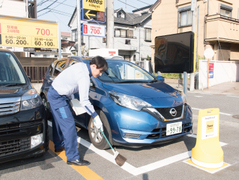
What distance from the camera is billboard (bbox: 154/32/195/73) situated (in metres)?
6.00

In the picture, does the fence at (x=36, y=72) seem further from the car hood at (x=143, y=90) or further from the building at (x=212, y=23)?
the building at (x=212, y=23)

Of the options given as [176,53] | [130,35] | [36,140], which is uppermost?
[130,35]

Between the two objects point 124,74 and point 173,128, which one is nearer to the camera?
point 173,128

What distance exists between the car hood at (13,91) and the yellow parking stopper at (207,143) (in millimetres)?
2570

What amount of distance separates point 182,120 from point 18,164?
8.38 feet

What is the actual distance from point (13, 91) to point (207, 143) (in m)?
2.89

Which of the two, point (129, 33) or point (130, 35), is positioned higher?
point (129, 33)

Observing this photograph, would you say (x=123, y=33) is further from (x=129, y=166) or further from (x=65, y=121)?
(x=129, y=166)

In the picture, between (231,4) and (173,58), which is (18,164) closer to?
(173,58)

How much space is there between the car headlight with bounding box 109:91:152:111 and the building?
1358 cm

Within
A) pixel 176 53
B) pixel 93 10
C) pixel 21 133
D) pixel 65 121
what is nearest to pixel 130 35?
pixel 93 10

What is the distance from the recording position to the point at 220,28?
55.1 ft

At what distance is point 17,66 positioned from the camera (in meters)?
3.94

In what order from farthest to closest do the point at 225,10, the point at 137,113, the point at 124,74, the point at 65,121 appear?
1. the point at 225,10
2. the point at 124,74
3. the point at 137,113
4. the point at 65,121
